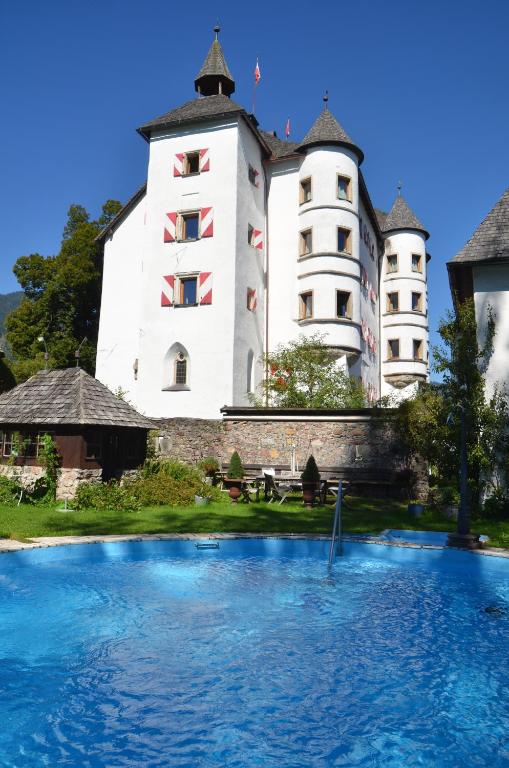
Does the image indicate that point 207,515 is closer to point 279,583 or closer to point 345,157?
point 279,583

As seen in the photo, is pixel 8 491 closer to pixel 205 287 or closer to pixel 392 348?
pixel 205 287

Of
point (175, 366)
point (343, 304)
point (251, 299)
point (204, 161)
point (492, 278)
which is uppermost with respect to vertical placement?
point (204, 161)

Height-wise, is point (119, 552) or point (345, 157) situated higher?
point (345, 157)

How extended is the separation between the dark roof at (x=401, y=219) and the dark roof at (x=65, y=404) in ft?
90.4

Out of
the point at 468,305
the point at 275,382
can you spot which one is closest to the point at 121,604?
the point at 468,305

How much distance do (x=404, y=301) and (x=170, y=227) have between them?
1772 centimetres

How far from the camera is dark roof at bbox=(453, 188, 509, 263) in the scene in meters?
16.0

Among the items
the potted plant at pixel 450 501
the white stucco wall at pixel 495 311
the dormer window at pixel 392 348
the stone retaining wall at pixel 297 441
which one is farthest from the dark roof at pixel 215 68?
the potted plant at pixel 450 501

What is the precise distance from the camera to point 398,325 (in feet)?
127

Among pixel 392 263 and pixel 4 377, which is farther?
pixel 392 263

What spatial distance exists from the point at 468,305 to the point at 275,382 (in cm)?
1184

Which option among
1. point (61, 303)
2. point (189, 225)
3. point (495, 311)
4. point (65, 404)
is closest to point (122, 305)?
point (189, 225)

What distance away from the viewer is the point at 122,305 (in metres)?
32.1

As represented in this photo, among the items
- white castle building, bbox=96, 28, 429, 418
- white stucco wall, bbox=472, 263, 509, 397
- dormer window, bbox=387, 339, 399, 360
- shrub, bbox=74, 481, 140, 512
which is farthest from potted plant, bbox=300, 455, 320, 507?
dormer window, bbox=387, 339, 399, 360
